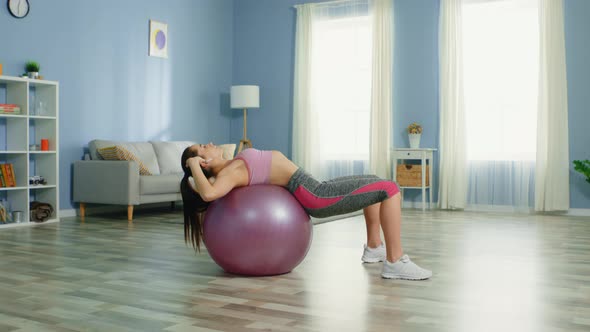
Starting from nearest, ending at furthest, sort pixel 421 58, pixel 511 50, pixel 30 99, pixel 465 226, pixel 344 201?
pixel 344 201 < pixel 465 226 < pixel 30 99 < pixel 511 50 < pixel 421 58

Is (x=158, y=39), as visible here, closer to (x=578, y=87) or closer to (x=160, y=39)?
(x=160, y=39)

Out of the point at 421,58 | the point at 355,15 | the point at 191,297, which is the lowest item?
the point at 191,297

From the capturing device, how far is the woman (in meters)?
2.98

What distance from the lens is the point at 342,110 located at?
762 centimetres

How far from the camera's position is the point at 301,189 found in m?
3.03

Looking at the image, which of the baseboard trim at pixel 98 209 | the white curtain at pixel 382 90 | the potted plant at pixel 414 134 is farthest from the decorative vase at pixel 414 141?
the baseboard trim at pixel 98 209

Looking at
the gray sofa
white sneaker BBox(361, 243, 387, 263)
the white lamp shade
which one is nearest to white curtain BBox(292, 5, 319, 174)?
the white lamp shade

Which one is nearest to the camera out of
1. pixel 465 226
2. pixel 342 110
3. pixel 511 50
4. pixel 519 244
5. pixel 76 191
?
pixel 519 244

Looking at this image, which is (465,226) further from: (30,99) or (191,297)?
(30,99)

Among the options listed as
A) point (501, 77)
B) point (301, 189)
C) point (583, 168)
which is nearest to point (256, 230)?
point (301, 189)

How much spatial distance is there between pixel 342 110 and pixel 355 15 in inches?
45.3

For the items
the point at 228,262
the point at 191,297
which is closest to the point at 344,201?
the point at 228,262

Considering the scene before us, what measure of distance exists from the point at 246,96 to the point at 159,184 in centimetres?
223

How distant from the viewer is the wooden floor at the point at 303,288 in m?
2.27
